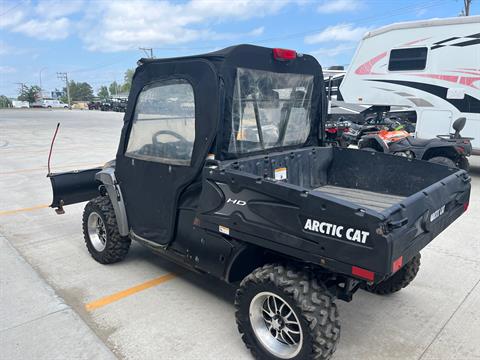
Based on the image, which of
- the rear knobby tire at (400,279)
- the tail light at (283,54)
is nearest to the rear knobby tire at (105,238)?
the tail light at (283,54)

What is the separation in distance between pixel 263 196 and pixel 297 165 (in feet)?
4.21

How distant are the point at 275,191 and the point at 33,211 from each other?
208 inches

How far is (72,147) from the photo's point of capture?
14617 millimetres

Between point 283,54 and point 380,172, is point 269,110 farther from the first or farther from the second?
point 380,172

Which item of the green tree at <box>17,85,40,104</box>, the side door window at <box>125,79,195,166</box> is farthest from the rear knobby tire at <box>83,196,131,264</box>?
the green tree at <box>17,85,40,104</box>

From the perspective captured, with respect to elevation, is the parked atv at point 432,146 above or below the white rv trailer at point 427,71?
below

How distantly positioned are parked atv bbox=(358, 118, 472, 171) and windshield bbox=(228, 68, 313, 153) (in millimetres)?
4750

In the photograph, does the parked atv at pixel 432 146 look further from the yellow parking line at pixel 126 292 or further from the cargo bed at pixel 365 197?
the yellow parking line at pixel 126 292

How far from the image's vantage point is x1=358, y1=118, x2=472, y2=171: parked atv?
779cm

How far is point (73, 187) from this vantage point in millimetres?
4512

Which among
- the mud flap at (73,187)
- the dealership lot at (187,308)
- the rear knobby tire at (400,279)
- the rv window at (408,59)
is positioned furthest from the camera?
the rv window at (408,59)

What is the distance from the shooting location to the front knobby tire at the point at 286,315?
2.42 m

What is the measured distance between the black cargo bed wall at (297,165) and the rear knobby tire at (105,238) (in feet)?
5.49

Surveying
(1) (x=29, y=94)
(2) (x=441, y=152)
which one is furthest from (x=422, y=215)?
(1) (x=29, y=94)
